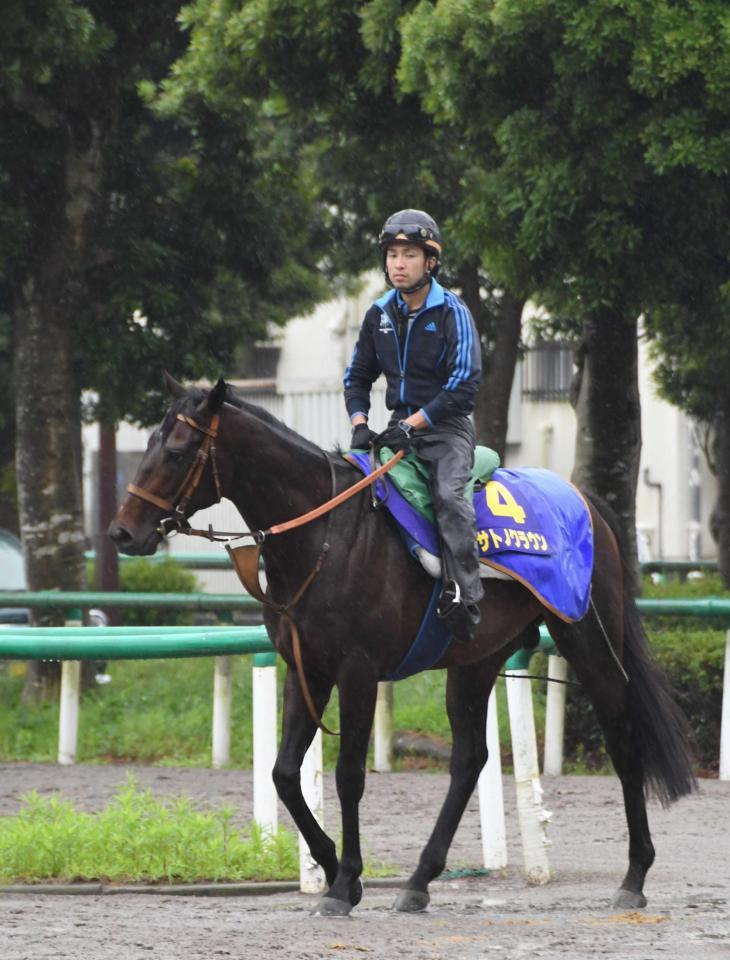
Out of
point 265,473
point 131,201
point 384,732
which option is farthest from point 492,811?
Answer: point 131,201

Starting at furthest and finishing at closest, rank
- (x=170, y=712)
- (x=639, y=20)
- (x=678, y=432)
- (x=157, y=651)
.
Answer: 1. (x=678, y=432)
2. (x=170, y=712)
3. (x=639, y=20)
4. (x=157, y=651)

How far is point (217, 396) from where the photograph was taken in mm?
6730

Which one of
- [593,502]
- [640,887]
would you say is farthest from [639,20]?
[640,887]

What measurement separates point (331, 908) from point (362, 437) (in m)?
1.85

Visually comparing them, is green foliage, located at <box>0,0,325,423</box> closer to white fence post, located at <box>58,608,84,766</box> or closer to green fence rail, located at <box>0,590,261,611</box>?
green fence rail, located at <box>0,590,261,611</box>

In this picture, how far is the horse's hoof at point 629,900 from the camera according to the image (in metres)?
7.27

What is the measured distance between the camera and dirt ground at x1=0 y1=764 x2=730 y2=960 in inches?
235

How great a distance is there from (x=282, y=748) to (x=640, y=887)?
163 cm

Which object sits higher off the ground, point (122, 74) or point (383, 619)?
point (122, 74)

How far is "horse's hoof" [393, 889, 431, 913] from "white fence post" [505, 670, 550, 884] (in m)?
0.96

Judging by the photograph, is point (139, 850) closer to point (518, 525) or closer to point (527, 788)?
point (527, 788)

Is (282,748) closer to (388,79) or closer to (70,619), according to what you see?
(70,619)

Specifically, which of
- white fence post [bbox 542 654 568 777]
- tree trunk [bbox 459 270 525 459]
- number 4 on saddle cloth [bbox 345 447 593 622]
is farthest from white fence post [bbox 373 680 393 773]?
tree trunk [bbox 459 270 525 459]

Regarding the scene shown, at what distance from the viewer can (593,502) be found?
830 cm
